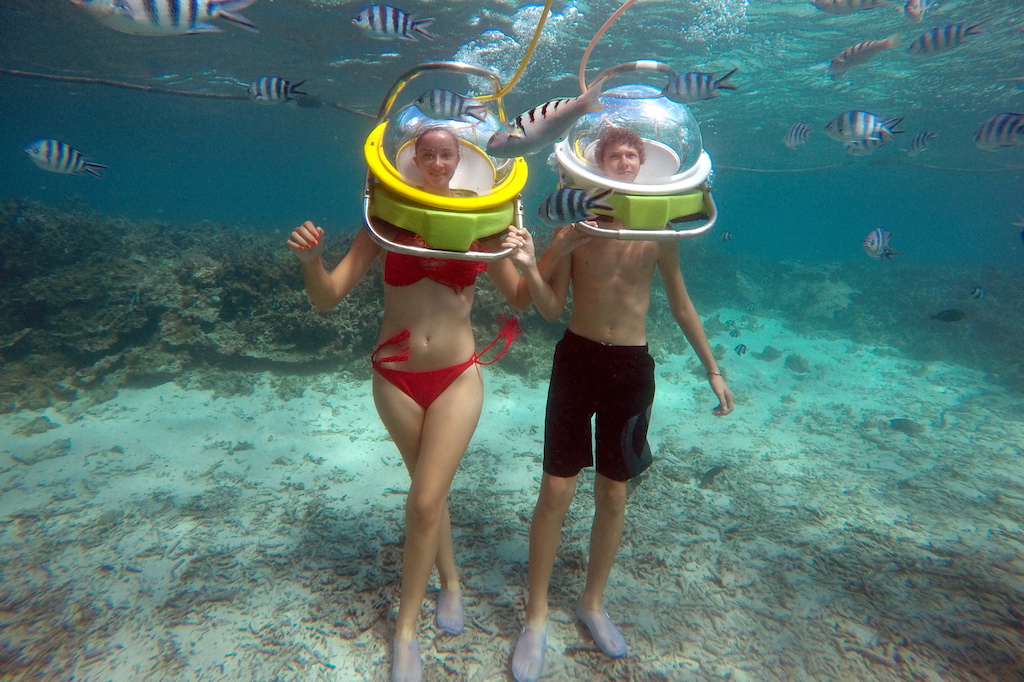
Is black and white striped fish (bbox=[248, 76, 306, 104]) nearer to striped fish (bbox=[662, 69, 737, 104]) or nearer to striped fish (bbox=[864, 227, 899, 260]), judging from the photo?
striped fish (bbox=[662, 69, 737, 104])

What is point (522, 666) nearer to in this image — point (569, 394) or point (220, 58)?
point (569, 394)

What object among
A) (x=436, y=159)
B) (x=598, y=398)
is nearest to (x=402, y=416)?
(x=598, y=398)

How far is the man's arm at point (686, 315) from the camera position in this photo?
2.75 meters

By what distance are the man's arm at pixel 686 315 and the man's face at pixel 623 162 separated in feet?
1.61

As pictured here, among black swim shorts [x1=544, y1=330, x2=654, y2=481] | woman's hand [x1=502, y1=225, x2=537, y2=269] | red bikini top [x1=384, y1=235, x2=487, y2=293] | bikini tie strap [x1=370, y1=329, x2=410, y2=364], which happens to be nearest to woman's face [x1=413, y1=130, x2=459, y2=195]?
red bikini top [x1=384, y1=235, x2=487, y2=293]

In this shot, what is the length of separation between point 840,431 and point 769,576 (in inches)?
242

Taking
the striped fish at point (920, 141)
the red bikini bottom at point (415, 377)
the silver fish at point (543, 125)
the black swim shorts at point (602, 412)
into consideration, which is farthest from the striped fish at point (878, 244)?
the red bikini bottom at point (415, 377)

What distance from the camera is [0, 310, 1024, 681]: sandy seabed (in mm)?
2674

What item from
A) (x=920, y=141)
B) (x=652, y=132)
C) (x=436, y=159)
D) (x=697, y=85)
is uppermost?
(x=920, y=141)

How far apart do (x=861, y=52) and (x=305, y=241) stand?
9439 millimetres

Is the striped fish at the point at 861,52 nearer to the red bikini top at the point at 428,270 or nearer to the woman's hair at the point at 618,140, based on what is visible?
the woman's hair at the point at 618,140

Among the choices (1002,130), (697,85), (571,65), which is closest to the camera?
(697,85)

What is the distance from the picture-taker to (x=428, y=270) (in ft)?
7.98

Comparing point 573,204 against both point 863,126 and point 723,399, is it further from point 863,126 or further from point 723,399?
point 863,126
